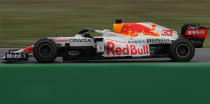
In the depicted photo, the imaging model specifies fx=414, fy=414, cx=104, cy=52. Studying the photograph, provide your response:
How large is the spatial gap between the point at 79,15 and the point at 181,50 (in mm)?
8954

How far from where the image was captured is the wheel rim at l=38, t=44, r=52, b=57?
307 inches

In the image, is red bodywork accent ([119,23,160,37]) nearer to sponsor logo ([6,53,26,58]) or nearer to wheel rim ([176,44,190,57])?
wheel rim ([176,44,190,57])

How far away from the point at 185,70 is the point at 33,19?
1247 cm

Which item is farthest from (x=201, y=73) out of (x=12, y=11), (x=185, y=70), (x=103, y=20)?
(x=12, y=11)

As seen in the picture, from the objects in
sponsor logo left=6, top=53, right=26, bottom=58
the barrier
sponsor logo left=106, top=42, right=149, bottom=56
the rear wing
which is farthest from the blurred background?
the barrier

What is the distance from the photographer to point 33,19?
16.0 m

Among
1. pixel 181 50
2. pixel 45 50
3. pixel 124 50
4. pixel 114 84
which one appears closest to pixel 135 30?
pixel 124 50

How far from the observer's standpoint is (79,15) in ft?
54.0

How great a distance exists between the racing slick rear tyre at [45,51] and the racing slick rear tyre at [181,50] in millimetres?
2243

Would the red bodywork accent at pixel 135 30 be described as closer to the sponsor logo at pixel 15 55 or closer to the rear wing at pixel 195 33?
the rear wing at pixel 195 33

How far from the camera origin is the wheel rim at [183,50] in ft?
26.0

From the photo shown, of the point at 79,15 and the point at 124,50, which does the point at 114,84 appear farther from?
the point at 79,15

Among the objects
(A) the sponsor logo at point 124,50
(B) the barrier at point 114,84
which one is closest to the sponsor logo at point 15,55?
(A) the sponsor logo at point 124,50

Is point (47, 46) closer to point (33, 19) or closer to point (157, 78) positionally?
point (157, 78)
